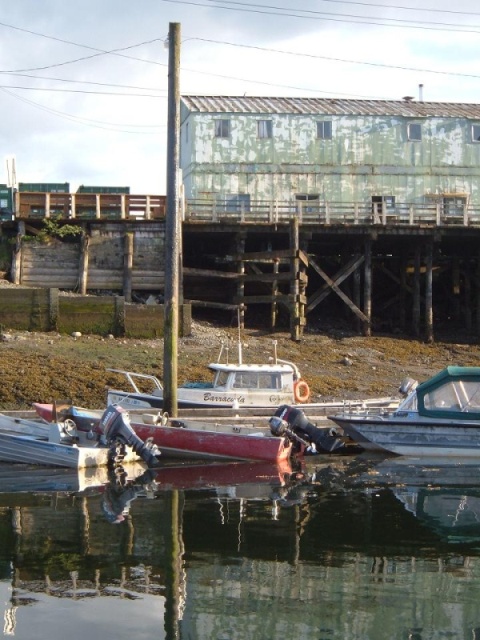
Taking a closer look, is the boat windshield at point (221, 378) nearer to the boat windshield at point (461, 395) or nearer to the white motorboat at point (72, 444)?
the white motorboat at point (72, 444)

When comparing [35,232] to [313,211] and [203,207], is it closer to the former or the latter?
[203,207]

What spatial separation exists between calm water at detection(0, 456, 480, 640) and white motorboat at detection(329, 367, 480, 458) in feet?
5.85

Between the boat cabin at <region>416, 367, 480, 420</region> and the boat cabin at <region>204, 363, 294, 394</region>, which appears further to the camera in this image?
the boat cabin at <region>204, 363, 294, 394</region>

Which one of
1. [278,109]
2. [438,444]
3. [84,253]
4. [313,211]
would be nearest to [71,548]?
[438,444]

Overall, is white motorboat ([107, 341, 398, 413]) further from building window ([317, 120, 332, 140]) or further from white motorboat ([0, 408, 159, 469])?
building window ([317, 120, 332, 140])

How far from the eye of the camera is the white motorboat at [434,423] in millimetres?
21234

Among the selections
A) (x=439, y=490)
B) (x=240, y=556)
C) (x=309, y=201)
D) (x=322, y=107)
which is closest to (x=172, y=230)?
(x=439, y=490)

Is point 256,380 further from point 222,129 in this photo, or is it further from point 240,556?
point 222,129

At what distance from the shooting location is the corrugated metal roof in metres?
44.2

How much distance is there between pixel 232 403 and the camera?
24.1 meters

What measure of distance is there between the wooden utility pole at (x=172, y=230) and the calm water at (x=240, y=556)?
2.97 meters

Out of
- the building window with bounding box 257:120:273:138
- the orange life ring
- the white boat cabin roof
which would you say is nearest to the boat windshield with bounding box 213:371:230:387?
the white boat cabin roof

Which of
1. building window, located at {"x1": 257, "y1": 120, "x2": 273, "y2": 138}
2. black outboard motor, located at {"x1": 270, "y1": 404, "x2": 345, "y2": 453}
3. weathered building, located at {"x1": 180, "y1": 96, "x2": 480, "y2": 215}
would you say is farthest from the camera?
building window, located at {"x1": 257, "y1": 120, "x2": 273, "y2": 138}

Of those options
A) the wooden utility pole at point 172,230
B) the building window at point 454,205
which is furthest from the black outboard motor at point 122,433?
the building window at point 454,205
